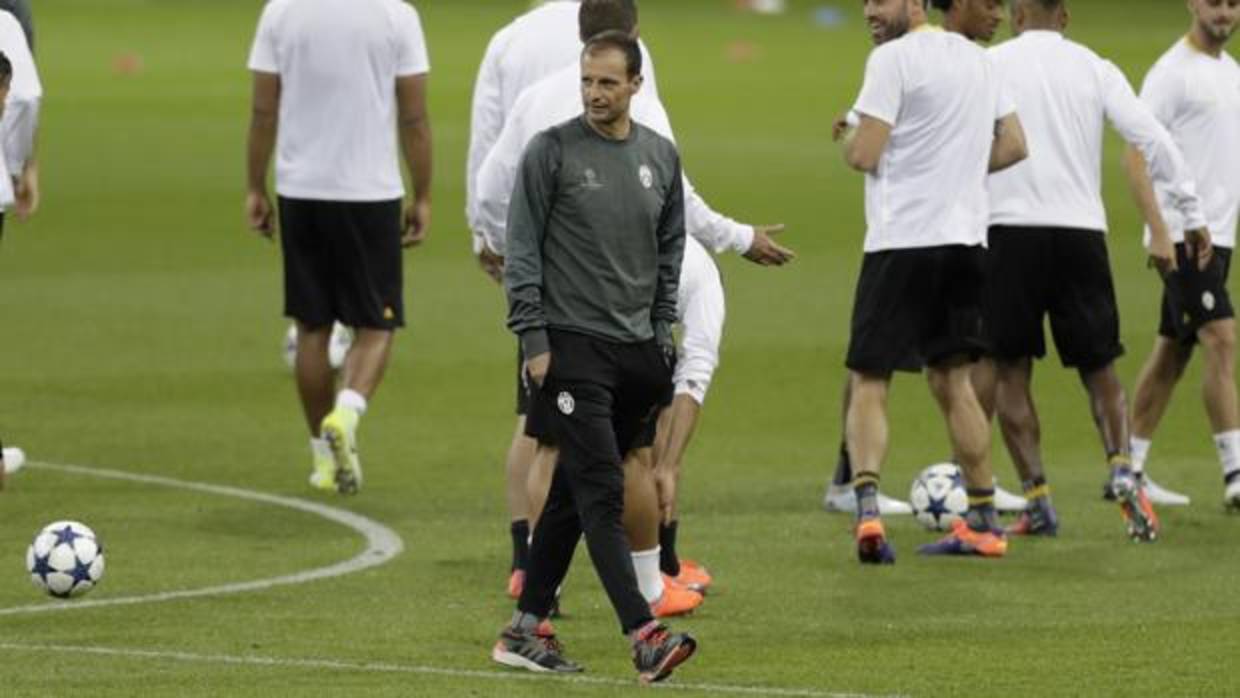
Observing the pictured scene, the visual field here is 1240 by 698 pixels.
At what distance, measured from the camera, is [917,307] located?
13430 mm

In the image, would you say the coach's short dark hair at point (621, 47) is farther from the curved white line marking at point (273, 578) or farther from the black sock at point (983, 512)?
the black sock at point (983, 512)

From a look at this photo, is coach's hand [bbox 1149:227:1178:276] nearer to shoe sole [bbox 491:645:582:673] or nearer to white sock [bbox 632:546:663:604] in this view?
white sock [bbox 632:546:663:604]

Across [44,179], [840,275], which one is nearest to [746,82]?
[44,179]

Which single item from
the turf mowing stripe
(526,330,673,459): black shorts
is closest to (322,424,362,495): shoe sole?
the turf mowing stripe

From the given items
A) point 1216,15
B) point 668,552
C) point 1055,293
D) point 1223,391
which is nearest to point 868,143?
point 1055,293

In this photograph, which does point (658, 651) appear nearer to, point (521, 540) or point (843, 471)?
point (521, 540)

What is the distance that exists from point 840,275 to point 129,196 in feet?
28.0

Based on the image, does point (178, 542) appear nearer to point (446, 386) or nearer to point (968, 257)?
point (968, 257)

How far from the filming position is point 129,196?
30469mm

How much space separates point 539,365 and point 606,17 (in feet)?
5.08

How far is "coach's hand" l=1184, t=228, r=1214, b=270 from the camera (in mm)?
14250

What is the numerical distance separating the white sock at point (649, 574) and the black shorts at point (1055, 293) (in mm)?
3375

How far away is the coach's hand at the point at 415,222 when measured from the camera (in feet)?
50.7

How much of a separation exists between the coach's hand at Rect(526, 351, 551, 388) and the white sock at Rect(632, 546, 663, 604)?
3.35 feet
